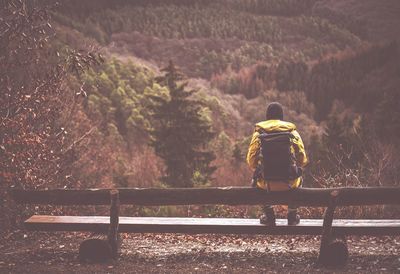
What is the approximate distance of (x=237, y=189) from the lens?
20.1 feet

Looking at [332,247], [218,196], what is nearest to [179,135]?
[218,196]

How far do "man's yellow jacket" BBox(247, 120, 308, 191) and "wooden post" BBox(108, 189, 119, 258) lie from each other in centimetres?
199

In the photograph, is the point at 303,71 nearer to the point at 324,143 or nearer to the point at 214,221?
the point at 324,143

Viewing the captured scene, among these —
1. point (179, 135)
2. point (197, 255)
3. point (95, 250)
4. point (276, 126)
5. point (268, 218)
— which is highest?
point (179, 135)

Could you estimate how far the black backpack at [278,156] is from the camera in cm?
595

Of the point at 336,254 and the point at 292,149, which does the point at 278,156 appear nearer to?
the point at 292,149

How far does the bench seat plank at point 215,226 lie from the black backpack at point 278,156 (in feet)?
2.70

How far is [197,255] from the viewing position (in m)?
6.80

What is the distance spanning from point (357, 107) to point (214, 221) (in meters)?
42.3

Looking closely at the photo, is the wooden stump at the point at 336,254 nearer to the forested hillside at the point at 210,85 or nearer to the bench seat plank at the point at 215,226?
the bench seat plank at the point at 215,226

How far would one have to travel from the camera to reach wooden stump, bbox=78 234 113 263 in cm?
633

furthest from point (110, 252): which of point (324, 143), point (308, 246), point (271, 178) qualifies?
point (324, 143)

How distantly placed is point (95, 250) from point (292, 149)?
3.15 m

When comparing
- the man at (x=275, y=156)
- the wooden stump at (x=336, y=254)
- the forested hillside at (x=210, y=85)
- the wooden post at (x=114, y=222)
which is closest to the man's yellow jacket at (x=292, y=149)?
the man at (x=275, y=156)
